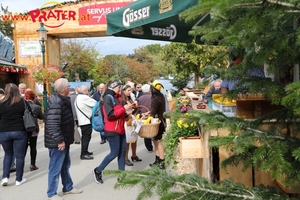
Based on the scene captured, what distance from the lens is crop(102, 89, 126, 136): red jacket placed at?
17.6 feet

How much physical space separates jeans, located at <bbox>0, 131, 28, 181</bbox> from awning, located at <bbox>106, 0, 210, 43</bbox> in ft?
9.58

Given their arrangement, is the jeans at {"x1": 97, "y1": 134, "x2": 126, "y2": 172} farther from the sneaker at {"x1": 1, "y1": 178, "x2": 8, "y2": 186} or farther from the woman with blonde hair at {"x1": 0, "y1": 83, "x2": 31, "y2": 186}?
the sneaker at {"x1": 1, "y1": 178, "x2": 8, "y2": 186}

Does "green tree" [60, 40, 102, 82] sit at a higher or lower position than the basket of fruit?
higher

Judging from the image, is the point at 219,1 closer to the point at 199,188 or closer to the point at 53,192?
the point at 199,188

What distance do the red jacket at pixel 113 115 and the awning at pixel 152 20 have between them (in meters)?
1.31

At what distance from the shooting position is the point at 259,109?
3061 millimetres

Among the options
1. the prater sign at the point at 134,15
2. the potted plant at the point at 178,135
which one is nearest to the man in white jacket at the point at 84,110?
the potted plant at the point at 178,135

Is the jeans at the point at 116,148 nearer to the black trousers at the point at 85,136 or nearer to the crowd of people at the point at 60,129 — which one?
the crowd of people at the point at 60,129

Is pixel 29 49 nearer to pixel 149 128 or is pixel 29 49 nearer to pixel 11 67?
pixel 11 67

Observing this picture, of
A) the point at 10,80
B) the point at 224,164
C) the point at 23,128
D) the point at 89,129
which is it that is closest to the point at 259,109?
the point at 224,164

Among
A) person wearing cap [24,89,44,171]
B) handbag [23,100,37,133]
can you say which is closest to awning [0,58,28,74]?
person wearing cap [24,89,44,171]

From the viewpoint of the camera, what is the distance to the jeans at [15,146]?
578cm

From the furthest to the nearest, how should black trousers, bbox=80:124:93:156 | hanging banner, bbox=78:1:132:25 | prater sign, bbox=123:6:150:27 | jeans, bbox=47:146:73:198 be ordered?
hanging banner, bbox=78:1:132:25
black trousers, bbox=80:124:93:156
jeans, bbox=47:146:73:198
prater sign, bbox=123:6:150:27

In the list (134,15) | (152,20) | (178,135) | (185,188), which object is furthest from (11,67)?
(185,188)
